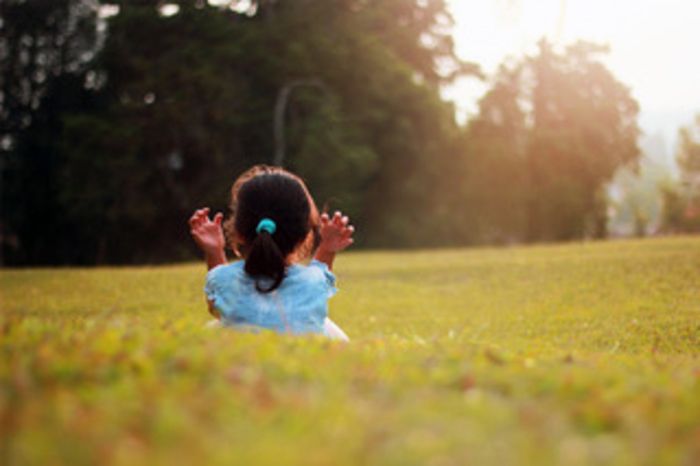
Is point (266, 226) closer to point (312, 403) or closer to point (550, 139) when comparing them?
point (312, 403)

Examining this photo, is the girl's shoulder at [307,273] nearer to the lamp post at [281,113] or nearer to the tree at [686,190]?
the lamp post at [281,113]

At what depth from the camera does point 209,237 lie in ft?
15.5

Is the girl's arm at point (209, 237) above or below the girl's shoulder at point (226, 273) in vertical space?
above

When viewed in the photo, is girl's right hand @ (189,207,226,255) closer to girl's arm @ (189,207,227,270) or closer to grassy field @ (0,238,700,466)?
girl's arm @ (189,207,227,270)

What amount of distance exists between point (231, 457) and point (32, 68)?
31.2m

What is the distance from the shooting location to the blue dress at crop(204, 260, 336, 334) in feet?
13.9

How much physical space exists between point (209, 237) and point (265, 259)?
29.9 inches

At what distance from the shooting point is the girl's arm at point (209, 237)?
4715 mm

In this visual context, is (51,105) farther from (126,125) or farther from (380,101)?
(380,101)

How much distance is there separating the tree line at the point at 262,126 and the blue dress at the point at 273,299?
20.5 meters

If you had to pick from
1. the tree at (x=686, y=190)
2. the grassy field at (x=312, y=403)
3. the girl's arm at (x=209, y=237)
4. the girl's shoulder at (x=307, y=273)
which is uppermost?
the tree at (x=686, y=190)

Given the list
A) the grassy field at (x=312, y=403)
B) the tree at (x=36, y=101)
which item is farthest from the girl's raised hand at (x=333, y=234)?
the tree at (x=36, y=101)

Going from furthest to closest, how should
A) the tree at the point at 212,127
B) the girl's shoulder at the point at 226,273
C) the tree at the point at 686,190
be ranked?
the tree at the point at 686,190 < the tree at the point at 212,127 < the girl's shoulder at the point at 226,273

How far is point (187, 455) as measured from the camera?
183 centimetres
